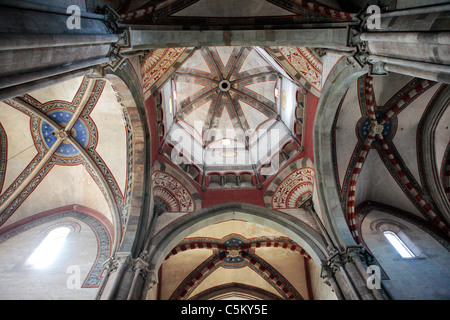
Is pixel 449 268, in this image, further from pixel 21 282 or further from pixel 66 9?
pixel 21 282

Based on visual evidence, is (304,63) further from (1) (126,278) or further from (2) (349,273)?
(1) (126,278)

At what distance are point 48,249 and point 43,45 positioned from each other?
23.0ft

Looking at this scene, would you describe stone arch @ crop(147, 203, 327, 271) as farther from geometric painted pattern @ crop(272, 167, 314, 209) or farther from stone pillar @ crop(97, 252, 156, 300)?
geometric painted pattern @ crop(272, 167, 314, 209)

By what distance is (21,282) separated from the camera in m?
7.16

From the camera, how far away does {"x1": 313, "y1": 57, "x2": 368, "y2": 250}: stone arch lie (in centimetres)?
765

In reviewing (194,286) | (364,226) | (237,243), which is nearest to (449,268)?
(364,226)

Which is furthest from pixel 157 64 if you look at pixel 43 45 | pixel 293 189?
pixel 293 189

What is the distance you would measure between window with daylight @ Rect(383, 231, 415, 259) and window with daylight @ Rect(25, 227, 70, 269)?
9922 mm

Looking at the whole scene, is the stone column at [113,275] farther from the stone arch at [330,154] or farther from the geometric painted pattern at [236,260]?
the stone arch at [330,154]

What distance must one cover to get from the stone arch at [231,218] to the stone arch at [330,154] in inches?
24.3

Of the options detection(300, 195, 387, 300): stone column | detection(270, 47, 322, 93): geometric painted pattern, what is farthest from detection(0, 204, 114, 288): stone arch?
detection(270, 47, 322, 93): geometric painted pattern

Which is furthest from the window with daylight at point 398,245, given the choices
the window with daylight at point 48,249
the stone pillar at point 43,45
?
the window with daylight at point 48,249

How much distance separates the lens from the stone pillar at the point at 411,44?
145 inches
